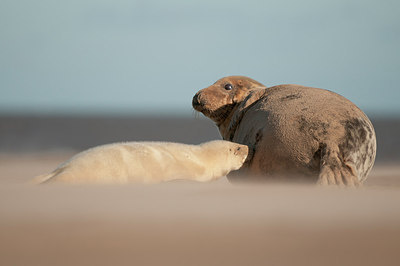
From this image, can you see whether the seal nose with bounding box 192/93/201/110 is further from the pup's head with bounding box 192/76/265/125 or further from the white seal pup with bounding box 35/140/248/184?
the white seal pup with bounding box 35/140/248/184

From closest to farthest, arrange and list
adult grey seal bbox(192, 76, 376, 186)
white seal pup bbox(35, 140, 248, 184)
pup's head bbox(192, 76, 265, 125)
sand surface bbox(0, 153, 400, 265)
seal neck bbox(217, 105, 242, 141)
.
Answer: sand surface bbox(0, 153, 400, 265), white seal pup bbox(35, 140, 248, 184), adult grey seal bbox(192, 76, 376, 186), seal neck bbox(217, 105, 242, 141), pup's head bbox(192, 76, 265, 125)

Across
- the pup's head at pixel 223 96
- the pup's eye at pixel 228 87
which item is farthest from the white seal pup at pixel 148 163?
the pup's eye at pixel 228 87

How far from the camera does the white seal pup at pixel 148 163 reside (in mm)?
4969

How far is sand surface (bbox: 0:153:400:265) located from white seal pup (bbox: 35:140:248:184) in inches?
35.4

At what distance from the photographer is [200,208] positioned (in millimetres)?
3689

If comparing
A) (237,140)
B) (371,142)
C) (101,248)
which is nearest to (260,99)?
(237,140)

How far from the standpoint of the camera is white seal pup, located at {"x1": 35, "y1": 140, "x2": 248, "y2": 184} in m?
4.97

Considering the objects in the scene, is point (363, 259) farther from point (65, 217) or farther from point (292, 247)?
point (65, 217)

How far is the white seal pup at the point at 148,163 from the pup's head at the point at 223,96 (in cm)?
135

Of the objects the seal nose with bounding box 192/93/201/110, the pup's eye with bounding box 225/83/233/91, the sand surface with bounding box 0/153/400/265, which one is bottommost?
the sand surface with bounding box 0/153/400/265

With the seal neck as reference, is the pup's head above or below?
above

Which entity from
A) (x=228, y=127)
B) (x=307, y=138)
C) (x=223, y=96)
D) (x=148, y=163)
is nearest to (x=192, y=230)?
(x=148, y=163)

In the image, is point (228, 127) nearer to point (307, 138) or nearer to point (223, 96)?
point (223, 96)

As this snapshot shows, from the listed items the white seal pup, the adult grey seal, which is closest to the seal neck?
the adult grey seal
